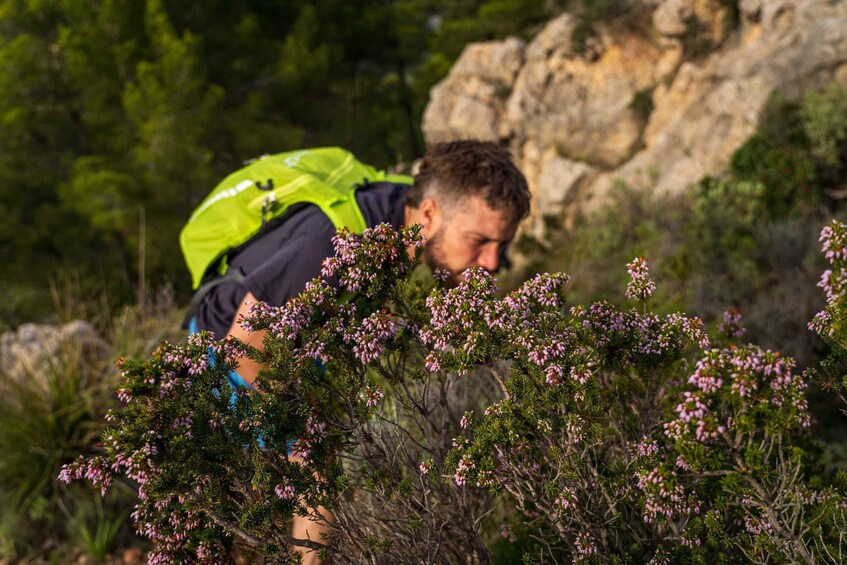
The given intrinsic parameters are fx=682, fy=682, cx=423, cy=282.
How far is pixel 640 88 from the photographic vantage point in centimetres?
951

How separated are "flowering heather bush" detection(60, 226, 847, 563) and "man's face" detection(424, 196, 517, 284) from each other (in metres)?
0.86

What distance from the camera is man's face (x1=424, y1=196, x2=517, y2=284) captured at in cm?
281

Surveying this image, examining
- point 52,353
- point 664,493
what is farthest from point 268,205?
point 52,353

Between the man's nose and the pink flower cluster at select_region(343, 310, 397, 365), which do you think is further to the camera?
the man's nose

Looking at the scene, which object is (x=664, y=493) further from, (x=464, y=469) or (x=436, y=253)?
(x=436, y=253)

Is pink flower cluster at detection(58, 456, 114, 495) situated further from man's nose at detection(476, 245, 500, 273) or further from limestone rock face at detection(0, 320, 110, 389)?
limestone rock face at detection(0, 320, 110, 389)

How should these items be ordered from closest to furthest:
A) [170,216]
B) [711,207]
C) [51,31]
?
[711,207] → [170,216] → [51,31]

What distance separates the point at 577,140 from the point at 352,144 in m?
8.35

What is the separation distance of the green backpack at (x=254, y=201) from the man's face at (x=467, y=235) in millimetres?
394

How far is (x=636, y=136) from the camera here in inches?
367

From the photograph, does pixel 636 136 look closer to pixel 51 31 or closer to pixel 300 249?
pixel 300 249

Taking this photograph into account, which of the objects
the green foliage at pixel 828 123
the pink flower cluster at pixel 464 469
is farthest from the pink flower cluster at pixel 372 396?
the green foliage at pixel 828 123

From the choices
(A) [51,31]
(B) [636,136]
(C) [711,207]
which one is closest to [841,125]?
(C) [711,207]

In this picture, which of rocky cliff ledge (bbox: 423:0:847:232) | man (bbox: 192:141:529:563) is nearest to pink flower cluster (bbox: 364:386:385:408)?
man (bbox: 192:141:529:563)
